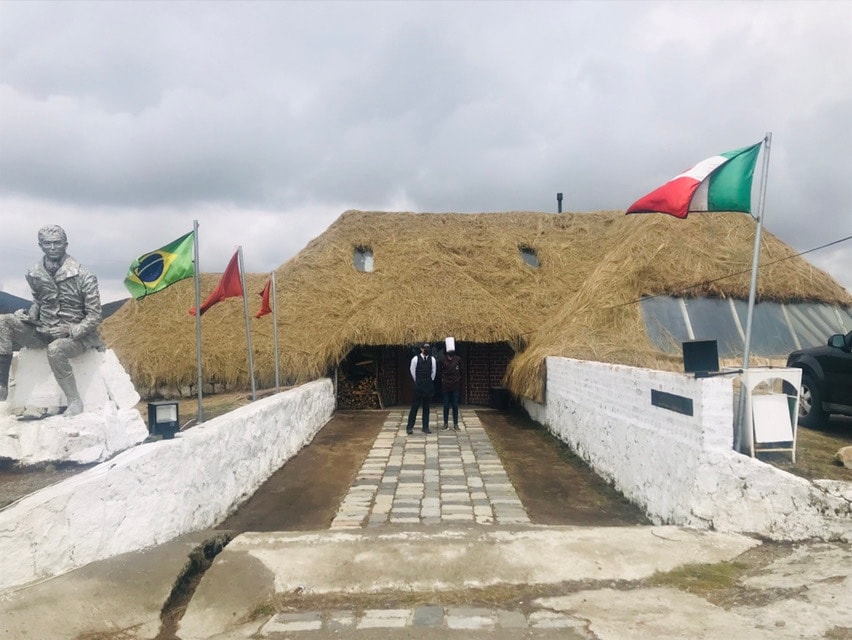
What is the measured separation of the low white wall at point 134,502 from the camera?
3.96 m

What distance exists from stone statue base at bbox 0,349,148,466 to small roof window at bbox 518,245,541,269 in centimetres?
1428

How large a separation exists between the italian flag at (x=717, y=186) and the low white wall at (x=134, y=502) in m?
5.52

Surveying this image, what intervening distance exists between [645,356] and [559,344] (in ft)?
5.43

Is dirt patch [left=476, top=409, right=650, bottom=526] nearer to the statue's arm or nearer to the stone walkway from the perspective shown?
the stone walkway

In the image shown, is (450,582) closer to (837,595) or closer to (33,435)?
(837,595)

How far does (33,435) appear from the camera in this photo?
5.71m

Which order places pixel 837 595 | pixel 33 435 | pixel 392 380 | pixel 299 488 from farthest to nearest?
pixel 392 380, pixel 299 488, pixel 33 435, pixel 837 595

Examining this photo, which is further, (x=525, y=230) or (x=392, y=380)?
(x=525, y=230)

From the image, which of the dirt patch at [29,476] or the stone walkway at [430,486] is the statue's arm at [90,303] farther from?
the stone walkway at [430,486]

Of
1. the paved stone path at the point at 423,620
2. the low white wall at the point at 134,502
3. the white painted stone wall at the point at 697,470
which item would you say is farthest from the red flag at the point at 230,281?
the paved stone path at the point at 423,620

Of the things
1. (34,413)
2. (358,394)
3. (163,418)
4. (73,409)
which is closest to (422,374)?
(358,394)

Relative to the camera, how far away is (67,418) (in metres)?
5.82

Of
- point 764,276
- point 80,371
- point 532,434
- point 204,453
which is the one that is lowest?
point 532,434

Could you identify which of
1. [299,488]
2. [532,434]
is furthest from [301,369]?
[299,488]
